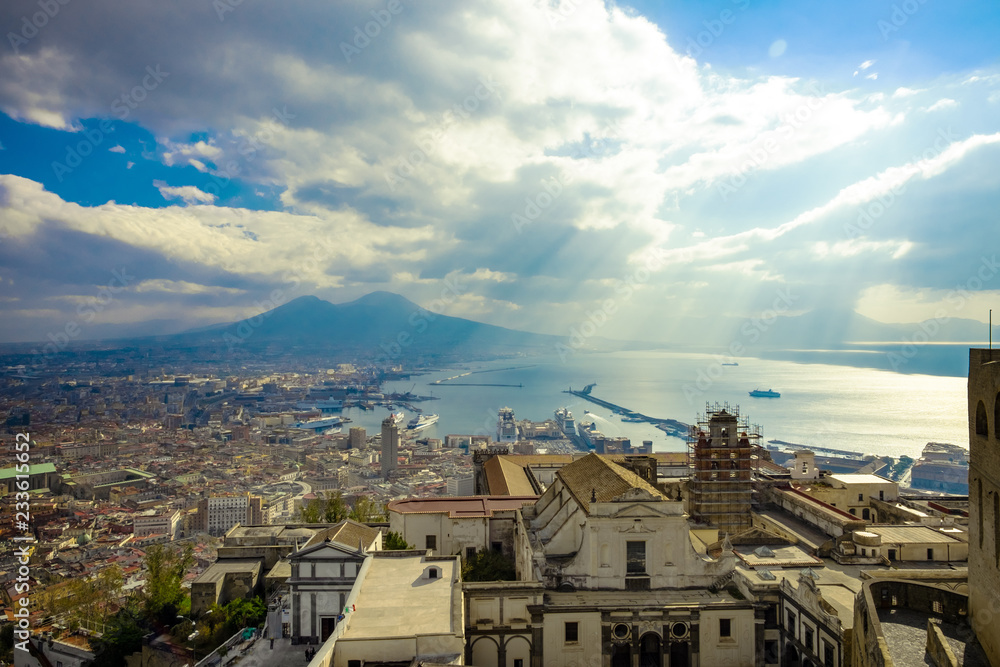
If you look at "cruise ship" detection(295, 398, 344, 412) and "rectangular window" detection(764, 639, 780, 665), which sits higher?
"rectangular window" detection(764, 639, 780, 665)

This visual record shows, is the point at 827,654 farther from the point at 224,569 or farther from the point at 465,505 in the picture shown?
Result: the point at 224,569

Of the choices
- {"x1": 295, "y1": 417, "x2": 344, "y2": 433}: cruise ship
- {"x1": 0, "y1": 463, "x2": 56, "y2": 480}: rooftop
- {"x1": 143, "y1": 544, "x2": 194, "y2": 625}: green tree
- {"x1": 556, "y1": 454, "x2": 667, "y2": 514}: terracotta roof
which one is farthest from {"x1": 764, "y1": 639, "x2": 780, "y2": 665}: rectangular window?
{"x1": 295, "y1": 417, "x2": 344, "y2": 433}: cruise ship

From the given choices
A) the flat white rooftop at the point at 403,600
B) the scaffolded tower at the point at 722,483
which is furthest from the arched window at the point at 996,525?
the scaffolded tower at the point at 722,483

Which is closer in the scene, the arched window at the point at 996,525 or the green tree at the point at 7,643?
the arched window at the point at 996,525

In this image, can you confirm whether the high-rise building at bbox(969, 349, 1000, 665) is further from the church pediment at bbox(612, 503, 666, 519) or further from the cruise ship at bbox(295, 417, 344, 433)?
the cruise ship at bbox(295, 417, 344, 433)

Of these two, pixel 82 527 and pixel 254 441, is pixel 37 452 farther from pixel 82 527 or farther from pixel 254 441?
pixel 254 441

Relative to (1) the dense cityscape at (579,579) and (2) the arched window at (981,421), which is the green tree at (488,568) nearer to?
(1) the dense cityscape at (579,579)
